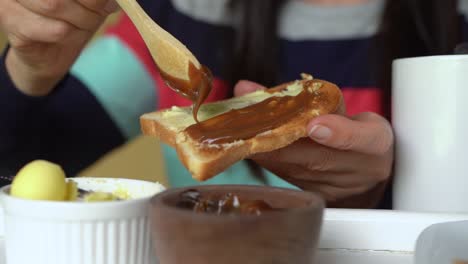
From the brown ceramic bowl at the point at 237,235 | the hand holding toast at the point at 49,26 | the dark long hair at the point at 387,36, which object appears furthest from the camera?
the dark long hair at the point at 387,36

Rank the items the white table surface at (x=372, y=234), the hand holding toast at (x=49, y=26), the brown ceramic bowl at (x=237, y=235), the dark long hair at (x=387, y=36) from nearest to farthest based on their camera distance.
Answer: the brown ceramic bowl at (x=237, y=235)
the white table surface at (x=372, y=234)
the hand holding toast at (x=49, y=26)
the dark long hair at (x=387, y=36)

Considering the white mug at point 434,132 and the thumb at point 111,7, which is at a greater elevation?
the thumb at point 111,7

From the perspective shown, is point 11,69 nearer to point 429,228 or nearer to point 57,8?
point 57,8

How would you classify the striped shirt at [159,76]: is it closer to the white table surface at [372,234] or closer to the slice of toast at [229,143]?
the slice of toast at [229,143]

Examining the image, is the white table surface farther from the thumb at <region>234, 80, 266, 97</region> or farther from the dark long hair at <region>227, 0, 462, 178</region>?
the dark long hair at <region>227, 0, 462, 178</region>

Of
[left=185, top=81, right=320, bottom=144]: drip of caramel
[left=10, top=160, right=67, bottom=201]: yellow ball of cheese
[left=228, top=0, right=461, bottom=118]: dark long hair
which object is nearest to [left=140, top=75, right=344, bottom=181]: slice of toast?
[left=185, top=81, right=320, bottom=144]: drip of caramel

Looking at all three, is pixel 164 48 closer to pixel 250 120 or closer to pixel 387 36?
pixel 250 120

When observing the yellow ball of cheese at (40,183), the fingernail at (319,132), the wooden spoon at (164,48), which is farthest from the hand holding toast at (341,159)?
the yellow ball of cheese at (40,183)
